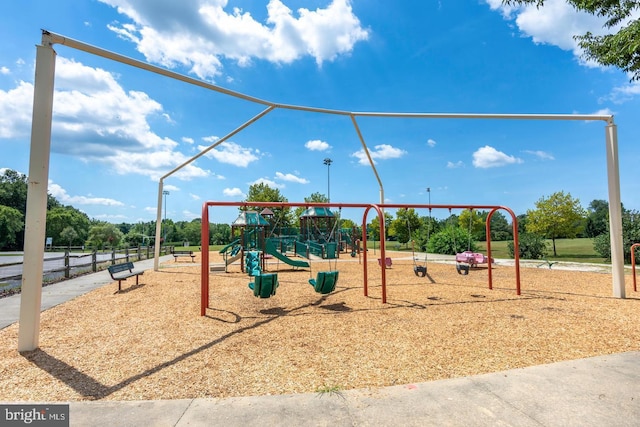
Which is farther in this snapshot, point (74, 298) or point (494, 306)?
point (74, 298)

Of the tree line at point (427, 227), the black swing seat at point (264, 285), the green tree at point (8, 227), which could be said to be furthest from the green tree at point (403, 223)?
the green tree at point (8, 227)

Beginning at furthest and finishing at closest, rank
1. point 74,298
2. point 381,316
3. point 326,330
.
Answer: point 74,298 < point 381,316 < point 326,330

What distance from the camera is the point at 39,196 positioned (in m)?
4.98

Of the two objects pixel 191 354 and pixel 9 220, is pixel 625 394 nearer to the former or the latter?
pixel 191 354

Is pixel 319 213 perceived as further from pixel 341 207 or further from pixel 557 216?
pixel 557 216

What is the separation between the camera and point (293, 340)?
543 cm

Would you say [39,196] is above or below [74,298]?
above

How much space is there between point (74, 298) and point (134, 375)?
21.6 ft

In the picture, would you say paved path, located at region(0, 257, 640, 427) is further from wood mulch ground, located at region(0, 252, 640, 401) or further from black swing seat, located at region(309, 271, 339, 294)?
black swing seat, located at region(309, 271, 339, 294)

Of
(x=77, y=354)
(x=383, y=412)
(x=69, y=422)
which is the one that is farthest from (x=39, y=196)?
(x=383, y=412)

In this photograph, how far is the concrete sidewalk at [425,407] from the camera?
291 centimetres

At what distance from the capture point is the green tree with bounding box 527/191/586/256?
3009 centimetres

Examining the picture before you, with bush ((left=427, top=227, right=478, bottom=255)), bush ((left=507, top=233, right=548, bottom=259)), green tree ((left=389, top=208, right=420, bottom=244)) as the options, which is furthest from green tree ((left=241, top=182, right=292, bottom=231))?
bush ((left=507, top=233, right=548, bottom=259))

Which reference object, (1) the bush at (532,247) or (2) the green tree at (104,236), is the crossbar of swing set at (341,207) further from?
(2) the green tree at (104,236)
